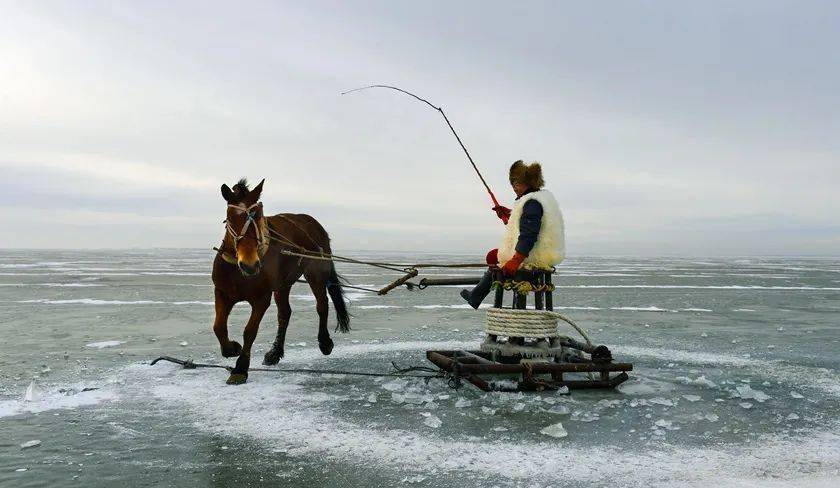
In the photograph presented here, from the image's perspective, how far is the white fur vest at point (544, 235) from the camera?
5.73m

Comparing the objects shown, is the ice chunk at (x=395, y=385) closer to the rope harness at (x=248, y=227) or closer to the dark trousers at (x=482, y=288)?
the dark trousers at (x=482, y=288)

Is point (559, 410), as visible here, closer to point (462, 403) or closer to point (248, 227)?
point (462, 403)

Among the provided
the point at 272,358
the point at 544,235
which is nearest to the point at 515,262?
the point at 544,235

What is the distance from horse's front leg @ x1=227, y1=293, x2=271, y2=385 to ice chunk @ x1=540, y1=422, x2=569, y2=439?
319 cm

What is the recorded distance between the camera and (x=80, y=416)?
4680 mm

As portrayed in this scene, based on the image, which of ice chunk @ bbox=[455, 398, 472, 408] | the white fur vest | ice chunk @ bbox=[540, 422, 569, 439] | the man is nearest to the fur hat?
the man

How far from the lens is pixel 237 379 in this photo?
19.3 feet

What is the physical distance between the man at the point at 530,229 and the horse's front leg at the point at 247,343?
2.51m

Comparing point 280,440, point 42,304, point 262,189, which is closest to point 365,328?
point 262,189

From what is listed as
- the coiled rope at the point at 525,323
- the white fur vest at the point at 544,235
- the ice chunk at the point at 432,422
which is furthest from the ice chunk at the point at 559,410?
the white fur vest at the point at 544,235

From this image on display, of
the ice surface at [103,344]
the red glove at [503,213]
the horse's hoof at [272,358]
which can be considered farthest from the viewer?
the ice surface at [103,344]

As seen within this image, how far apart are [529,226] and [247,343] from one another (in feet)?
10.5

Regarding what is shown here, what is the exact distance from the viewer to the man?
220 inches

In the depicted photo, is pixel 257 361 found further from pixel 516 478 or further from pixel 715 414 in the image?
pixel 715 414
